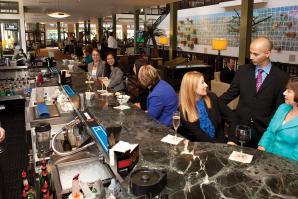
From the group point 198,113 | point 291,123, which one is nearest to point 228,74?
point 198,113

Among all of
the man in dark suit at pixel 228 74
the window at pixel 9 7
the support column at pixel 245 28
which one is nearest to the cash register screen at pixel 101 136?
the man in dark suit at pixel 228 74

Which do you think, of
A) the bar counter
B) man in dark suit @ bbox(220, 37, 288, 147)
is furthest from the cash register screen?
man in dark suit @ bbox(220, 37, 288, 147)

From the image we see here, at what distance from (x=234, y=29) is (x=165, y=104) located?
25.5ft

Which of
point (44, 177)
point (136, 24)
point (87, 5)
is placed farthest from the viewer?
point (136, 24)

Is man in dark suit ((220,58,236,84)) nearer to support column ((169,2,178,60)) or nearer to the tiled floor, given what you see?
support column ((169,2,178,60))

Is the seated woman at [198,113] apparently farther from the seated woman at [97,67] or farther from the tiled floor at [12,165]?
the seated woman at [97,67]

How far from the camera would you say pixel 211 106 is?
2660 millimetres

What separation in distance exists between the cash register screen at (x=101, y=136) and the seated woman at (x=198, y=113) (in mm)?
820

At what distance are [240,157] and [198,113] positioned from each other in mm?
952

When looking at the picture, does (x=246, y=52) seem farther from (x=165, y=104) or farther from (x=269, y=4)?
(x=165, y=104)

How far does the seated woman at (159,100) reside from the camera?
9.92 ft

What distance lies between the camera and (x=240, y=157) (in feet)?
5.46

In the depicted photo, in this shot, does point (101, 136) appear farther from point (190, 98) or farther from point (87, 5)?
point (87, 5)

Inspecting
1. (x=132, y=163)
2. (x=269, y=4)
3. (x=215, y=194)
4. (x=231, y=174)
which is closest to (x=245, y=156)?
(x=231, y=174)
